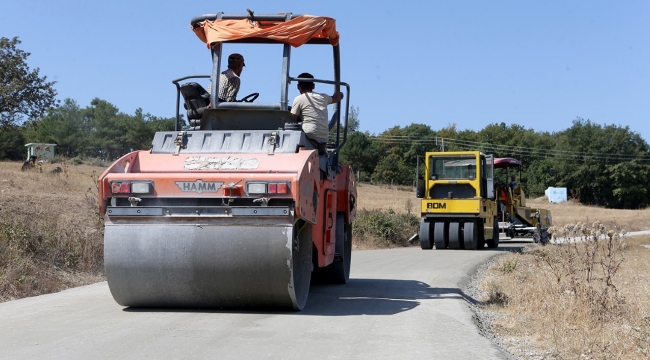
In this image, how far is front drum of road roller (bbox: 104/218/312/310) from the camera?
7.42 m

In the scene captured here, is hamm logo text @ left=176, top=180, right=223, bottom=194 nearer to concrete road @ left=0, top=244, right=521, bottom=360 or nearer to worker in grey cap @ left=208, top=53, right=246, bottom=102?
concrete road @ left=0, top=244, right=521, bottom=360

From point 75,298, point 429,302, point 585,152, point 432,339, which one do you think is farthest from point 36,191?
point 585,152

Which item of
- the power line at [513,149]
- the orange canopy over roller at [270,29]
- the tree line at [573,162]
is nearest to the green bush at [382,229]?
the orange canopy over roller at [270,29]

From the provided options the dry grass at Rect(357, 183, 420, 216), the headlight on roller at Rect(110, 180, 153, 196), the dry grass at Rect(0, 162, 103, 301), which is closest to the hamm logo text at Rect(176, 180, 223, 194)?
the headlight on roller at Rect(110, 180, 153, 196)

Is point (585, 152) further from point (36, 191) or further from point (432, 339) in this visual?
point (432, 339)

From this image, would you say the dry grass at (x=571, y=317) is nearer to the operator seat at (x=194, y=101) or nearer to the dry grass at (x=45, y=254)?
the operator seat at (x=194, y=101)

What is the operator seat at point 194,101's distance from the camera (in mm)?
9242

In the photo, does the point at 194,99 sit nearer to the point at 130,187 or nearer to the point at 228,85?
the point at 228,85

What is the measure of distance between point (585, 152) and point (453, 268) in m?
79.8

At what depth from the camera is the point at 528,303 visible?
9812 millimetres

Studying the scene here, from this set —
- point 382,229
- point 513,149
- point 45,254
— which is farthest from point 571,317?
point 513,149

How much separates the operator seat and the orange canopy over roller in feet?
1.86

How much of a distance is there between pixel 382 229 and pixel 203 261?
19.8m

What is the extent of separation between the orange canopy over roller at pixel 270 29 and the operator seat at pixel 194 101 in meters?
0.57
